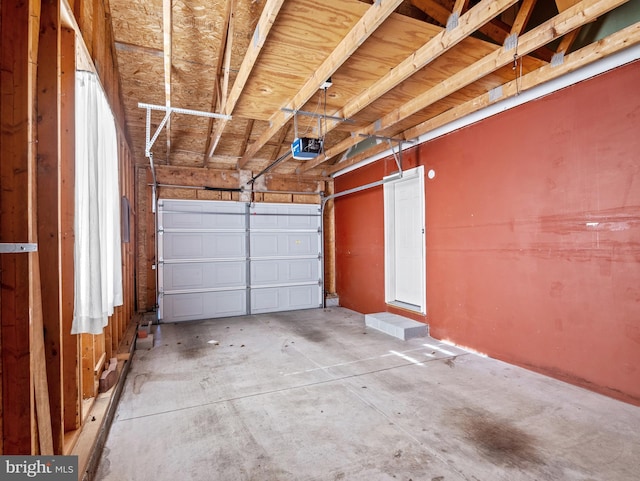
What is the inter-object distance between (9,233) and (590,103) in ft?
13.1

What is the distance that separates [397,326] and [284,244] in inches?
119

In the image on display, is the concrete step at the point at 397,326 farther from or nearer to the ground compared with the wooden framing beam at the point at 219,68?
nearer to the ground

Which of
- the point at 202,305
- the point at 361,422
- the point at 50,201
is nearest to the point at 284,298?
the point at 202,305

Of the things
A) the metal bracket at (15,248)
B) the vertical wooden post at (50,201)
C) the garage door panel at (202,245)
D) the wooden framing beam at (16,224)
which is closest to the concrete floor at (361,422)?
the vertical wooden post at (50,201)

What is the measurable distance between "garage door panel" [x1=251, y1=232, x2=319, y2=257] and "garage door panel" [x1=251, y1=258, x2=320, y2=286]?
16cm

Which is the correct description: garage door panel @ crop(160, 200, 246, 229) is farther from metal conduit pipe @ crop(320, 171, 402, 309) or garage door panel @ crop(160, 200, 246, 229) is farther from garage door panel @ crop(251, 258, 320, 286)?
metal conduit pipe @ crop(320, 171, 402, 309)

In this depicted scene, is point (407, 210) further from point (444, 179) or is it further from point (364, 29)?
point (364, 29)

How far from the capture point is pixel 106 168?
2496mm

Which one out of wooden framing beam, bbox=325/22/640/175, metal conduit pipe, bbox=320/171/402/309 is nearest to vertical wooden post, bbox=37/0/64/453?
wooden framing beam, bbox=325/22/640/175

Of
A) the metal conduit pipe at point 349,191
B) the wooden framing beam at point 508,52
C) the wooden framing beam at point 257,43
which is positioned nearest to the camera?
the wooden framing beam at point 508,52

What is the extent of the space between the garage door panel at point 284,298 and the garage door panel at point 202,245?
89 centimetres

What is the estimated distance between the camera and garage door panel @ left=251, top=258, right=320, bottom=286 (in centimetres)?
647

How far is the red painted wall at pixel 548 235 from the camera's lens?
2.61m

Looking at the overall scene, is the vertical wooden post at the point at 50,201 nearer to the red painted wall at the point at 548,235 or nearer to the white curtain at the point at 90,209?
the white curtain at the point at 90,209
